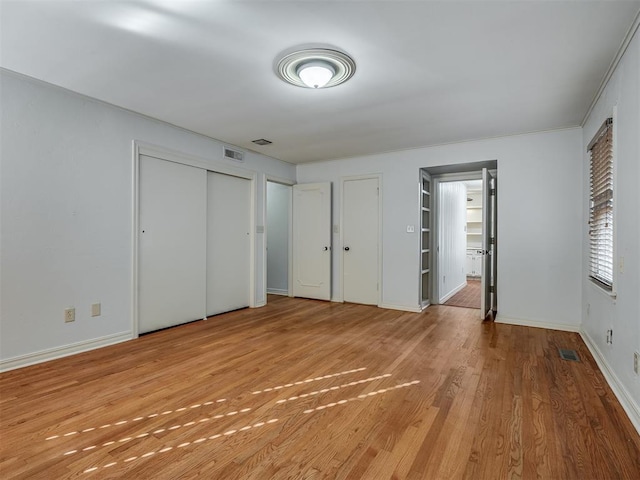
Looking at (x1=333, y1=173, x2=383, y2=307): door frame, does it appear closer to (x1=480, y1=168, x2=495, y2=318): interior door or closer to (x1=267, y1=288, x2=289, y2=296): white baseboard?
(x1=267, y1=288, x2=289, y2=296): white baseboard

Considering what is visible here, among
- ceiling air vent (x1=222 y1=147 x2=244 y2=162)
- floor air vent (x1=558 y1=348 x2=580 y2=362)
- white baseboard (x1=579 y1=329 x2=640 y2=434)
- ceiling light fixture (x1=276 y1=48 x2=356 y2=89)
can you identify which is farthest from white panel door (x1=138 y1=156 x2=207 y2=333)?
white baseboard (x1=579 y1=329 x2=640 y2=434)

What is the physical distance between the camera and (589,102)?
3287 millimetres

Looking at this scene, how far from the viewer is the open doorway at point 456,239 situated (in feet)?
14.8

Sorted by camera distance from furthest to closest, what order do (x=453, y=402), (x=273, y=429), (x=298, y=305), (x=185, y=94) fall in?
(x=298, y=305) → (x=185, y=94) → (x=453, y=402) → (x=273, y=429)

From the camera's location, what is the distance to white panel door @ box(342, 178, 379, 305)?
539 centimetres

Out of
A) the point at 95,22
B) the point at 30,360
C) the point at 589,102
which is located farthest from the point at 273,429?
the point at 589,102

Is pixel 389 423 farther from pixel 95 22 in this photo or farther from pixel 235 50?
pixel 95 22

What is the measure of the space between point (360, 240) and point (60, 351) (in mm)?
3999

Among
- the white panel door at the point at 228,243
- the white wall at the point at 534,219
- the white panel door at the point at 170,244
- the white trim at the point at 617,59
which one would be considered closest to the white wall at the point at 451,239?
the white wall at the point at 534,219

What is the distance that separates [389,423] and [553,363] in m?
1.88

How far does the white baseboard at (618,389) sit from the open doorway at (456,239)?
4.71 ft

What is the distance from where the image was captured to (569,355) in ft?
10.4

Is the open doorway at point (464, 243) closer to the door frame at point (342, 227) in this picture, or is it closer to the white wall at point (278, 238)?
the door frame at point (342, 227)

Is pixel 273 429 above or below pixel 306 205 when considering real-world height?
below
